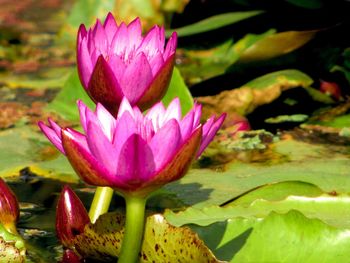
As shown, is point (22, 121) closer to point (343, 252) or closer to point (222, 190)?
point (222, 190)

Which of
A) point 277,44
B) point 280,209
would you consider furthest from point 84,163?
point 277,44

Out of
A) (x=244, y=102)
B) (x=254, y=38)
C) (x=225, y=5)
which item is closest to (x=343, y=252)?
(x=244, y=102)

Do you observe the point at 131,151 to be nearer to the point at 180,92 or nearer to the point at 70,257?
the point at 70,257

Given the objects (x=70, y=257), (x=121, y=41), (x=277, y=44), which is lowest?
(x=70, y=257)

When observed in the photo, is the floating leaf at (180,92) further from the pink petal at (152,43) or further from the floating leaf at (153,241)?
the floating leaf at (153,241)

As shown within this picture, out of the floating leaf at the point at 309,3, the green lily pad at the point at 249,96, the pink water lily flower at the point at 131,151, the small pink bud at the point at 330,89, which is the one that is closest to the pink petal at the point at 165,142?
the pink water lily flower at the point at 131,151

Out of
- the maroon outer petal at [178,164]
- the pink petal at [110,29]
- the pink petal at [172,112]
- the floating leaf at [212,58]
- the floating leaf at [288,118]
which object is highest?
the pink petal at [110,29]
